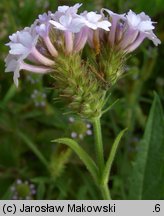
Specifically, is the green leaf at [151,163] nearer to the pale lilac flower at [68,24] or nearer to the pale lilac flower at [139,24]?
the pale lilac flower at [139,24]

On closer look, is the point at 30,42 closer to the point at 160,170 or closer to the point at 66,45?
the point at 66,45

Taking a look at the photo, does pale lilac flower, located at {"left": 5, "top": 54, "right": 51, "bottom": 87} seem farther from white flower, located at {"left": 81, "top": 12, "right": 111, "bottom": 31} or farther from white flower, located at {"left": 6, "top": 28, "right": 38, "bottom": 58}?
white flower, located at {"left": 81, "top": 12, "right": 111, "bottom": 31}

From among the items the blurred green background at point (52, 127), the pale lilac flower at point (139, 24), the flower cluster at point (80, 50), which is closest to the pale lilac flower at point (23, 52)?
the flower cluster at point (80, 50)

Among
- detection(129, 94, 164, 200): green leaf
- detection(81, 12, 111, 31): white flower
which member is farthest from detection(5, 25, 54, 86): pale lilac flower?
detection(129, 94, 164, 200): green leaf

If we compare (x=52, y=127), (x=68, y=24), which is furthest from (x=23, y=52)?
(x=52, y=127)

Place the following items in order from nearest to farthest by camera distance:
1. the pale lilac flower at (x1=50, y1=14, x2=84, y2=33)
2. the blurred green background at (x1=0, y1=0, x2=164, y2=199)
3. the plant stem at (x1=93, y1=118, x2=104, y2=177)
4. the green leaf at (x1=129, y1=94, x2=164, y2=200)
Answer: the pale lilac flower at (x1=50, y1=14, x2=84, y2=33)
the plant stem at (x1=93, y1=118, x2=104, y2=177)
the green leaf at (x1=129, y1=94, x2=164, y2=200)
the blurred green background at (x1=0, y1=0, x2=164, y2=199)
